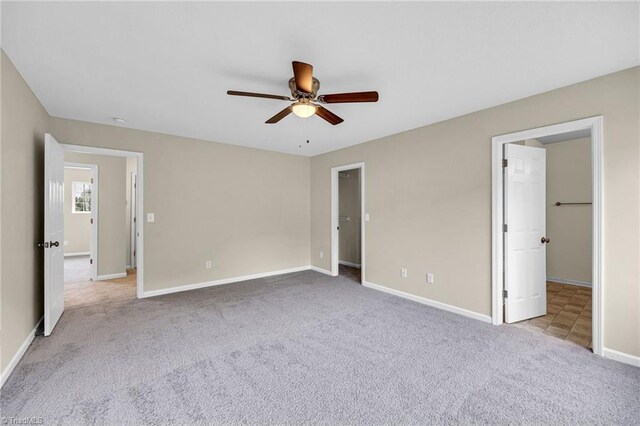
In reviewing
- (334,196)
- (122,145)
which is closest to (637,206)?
(334,196)

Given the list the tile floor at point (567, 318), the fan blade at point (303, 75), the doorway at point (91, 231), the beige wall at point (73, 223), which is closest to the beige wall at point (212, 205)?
the doorway at point (91, 231)

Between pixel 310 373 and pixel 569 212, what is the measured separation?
17.5 ft

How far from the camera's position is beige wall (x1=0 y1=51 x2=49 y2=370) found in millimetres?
2053

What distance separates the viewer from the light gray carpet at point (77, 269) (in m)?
5.07

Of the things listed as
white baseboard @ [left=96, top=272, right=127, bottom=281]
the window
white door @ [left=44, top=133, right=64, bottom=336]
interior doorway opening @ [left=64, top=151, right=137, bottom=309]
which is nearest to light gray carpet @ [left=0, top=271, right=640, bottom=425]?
white door @ [left=44, top=133, right=64, bottom=336]

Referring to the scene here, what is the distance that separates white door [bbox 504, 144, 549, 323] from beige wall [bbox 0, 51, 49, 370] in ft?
14.9

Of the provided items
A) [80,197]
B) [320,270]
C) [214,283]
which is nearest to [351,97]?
[214,283]

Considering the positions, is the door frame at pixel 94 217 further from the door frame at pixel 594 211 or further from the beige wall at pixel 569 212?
the beige wall at pixel 569 212

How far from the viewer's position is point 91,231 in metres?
5.03

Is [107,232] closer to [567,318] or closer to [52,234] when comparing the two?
[52,234]

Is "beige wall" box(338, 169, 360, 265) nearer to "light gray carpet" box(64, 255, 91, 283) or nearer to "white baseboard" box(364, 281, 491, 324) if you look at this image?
"white baseboard" box(364, 281, 491, 324)

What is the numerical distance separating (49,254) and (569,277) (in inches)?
291

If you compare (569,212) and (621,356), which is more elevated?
(569,212)

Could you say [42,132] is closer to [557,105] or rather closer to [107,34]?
[107,34]
